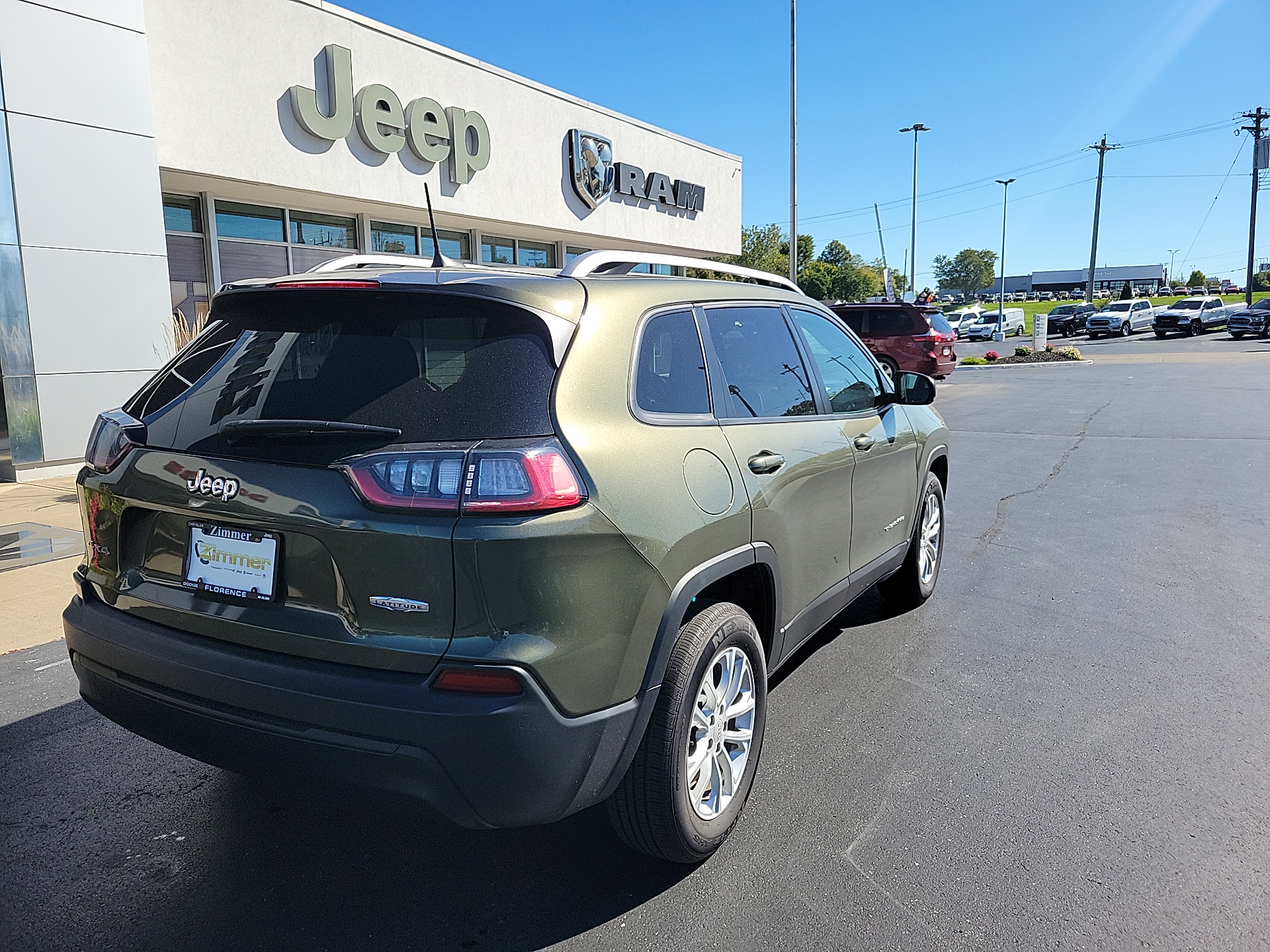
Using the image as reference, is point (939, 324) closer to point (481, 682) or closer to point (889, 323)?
point (889, 323)

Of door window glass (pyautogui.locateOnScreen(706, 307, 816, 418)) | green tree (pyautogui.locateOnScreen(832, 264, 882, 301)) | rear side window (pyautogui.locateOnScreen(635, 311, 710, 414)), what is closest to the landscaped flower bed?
door window glass (pyautogui.locateOnScreen(706, 307, 816, 418))

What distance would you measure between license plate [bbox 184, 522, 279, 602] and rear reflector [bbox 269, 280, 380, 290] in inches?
28.2

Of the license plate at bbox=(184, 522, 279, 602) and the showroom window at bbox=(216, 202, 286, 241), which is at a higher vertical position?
the showroom window at bbox=(216, 202, 286, 241)

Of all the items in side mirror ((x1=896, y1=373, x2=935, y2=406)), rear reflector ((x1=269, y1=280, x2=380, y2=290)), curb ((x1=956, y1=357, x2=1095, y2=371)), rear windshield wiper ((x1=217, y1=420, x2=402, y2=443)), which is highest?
rear reflector ((x1=269, y1=280, x2=380, y2=290))

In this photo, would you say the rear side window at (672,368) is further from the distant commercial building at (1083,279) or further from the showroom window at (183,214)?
the distant commercial building at (1083,279)

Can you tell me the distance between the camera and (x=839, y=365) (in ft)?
14.2

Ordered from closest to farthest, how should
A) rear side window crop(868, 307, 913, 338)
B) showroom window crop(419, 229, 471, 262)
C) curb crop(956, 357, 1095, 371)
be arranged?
1. showroom window crop(419, 229, 471, 262)
2. rear side window crop(868, 307, 913, 338)
3. curb crop(956, 357, 1095, 371)

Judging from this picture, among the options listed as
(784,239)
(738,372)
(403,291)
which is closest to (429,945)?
(403,291)

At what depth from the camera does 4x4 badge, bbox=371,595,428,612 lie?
2221 millimetres

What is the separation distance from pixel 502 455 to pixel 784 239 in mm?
74304

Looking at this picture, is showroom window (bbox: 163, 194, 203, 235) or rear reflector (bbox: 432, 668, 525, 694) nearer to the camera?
rear reflector (bbox: 432, 668, 525, 694)

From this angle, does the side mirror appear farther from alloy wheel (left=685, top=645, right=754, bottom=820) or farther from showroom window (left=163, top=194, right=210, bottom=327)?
showroom window (left=163, top=194, right=210, bottom=327)

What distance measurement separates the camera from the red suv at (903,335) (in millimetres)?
19844

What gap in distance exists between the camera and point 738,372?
A: 3318mm
